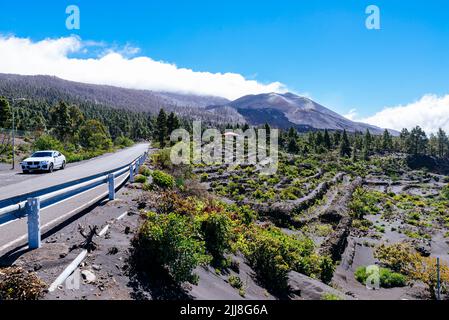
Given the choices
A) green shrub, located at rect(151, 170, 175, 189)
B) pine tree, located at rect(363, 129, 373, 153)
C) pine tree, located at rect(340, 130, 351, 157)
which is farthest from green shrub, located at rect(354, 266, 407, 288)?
pine tree, located at rect(363, 129, 373, 153)

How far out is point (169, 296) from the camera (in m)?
6.42

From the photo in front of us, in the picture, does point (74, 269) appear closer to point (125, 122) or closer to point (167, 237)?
point (167, 237)

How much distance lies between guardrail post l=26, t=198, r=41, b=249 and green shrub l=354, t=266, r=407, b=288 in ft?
76.3

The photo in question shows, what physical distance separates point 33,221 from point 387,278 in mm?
24594

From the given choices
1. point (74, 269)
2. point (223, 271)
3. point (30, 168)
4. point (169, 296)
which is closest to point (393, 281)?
point (223, 271)

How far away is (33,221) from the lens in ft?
21.0

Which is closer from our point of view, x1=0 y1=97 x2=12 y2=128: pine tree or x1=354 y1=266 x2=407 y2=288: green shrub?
x1=354 y1=266 x2=407 y2=288: green shrub

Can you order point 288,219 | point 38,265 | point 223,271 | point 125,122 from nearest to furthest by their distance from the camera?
point 38,265 < point 223,271 < point 288,219 < point 125,122

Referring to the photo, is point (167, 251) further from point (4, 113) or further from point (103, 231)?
point (4, 113)

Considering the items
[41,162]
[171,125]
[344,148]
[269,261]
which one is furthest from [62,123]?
[344,148]

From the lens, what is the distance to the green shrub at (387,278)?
78.9ft

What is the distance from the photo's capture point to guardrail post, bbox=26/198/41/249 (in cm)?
630

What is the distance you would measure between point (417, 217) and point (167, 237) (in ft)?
187

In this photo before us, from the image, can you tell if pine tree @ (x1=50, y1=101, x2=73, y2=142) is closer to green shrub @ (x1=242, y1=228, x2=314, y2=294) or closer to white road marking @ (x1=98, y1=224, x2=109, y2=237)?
green shrub @ (x1=242, y1=228, x2=314, y2=294)
